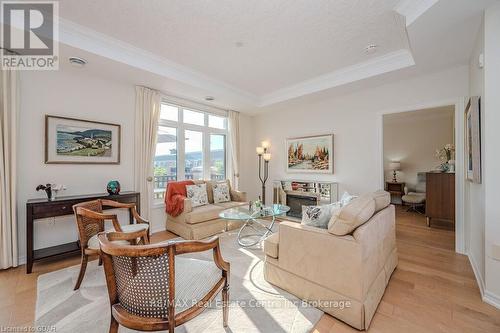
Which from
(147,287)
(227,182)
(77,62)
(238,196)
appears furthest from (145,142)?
(147,287)

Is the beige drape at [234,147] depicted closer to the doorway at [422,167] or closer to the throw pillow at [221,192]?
the throw pillow at [221,192]

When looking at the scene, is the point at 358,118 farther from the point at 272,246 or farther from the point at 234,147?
the point at 272,246

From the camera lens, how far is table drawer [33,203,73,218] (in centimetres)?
255

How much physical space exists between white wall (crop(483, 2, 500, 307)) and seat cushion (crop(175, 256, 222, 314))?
8.03 ft

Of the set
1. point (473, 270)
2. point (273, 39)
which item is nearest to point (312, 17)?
point (273, 39)

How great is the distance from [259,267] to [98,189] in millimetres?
2806

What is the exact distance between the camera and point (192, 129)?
482 cm

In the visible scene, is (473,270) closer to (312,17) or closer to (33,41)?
(312,17)

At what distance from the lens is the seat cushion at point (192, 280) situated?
1.32 m

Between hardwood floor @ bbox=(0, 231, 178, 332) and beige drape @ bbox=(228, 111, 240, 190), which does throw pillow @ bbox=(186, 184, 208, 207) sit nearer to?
beige drape @ bbox=(228, 111, 240, 190)

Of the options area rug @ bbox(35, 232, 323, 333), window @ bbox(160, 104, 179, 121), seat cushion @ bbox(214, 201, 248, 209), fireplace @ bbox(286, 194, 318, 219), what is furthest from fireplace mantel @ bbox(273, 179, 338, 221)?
window @ bbox(160, 104, 179, 121)

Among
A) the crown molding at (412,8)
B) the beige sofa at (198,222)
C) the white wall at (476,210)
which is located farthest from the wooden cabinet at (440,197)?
the beige sofa at (198,222)

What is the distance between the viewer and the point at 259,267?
264 cm

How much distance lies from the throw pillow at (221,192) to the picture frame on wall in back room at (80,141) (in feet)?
6.04
